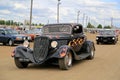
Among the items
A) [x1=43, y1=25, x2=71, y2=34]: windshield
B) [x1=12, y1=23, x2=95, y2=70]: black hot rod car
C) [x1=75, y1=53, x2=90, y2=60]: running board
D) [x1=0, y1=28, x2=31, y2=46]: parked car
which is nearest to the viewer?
[x1=12, y1=23, x2=95, y2=70]: black hot rod car

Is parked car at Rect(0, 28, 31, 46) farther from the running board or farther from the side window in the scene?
the running board

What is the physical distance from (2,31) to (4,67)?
16.6 m

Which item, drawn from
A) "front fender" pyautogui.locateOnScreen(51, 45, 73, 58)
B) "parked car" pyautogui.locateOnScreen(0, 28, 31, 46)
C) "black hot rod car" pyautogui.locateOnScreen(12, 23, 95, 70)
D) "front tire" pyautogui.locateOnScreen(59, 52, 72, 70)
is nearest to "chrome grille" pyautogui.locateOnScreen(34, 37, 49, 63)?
"black hot rod car" pyautogui.locateOnScreen(12, 23, 95, 70)

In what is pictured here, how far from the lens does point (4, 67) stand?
44.5 feet

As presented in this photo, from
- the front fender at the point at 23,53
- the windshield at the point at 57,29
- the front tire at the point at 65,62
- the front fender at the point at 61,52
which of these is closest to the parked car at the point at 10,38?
the windshield at the point at 57,29

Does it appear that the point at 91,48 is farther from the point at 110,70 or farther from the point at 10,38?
the point at 10,38

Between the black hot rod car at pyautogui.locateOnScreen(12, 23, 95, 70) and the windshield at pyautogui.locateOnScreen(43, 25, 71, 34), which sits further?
the windshield at pyautogui.locateOnScreen(43, 25, 71, 34)

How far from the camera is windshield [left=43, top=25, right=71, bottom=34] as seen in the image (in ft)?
48.4

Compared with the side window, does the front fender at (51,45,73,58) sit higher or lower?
lower

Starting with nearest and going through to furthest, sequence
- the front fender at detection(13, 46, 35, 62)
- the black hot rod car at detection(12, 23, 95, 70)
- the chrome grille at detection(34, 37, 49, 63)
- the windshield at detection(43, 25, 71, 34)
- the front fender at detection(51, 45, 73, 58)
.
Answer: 1. the front fender at detection(51, 45, 73, 58)
2. the black hot rod car at detection(12, 23, 95, 70)
3. the chrome grille at detection(34, 37, 49, 63)
4. the front fender at detection(13, 46, 35, 62)
5. the windshield at detection(43, 25, 71, 34)

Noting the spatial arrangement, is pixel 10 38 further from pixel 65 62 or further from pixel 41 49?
pixel 65 62

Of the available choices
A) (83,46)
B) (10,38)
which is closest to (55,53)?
(83,46)

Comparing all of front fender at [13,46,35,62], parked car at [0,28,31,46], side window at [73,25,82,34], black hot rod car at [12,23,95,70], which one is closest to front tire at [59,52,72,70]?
black hot rod car at [12,23,95,70]

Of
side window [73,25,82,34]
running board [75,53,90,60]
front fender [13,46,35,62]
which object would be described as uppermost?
side window [73,25,82,34]
